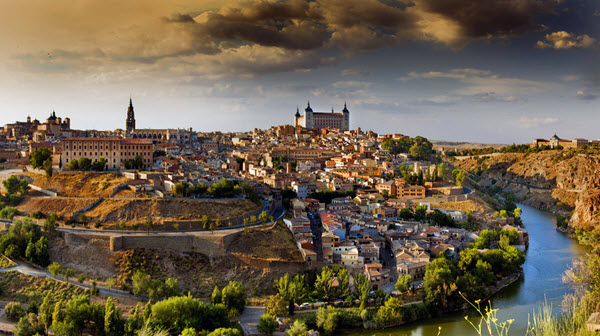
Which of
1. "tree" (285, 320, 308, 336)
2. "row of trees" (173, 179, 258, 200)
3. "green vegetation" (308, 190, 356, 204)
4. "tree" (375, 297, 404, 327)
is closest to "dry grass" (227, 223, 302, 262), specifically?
"row of trees" (173, 179, 258, 200)

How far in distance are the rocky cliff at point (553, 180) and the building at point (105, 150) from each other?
23.7 m

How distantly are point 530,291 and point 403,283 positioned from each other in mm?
4778

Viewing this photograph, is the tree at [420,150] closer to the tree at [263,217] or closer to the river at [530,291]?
the river at [530,291]

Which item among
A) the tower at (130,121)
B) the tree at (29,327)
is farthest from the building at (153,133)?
the tree at (29,327)

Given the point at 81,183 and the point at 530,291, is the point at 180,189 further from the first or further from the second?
the point at 530,291

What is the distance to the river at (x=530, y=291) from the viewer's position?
12.4 m

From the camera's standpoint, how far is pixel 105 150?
23031mm

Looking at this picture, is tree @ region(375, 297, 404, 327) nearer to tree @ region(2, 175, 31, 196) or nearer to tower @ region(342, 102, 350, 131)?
tree @ region(2, 175, 31, 196)

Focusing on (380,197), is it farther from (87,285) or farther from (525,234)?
(87,285)

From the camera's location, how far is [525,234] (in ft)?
70.7

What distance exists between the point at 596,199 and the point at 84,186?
87.3 ft

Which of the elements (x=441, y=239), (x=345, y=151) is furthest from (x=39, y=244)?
(x=345, y=151)

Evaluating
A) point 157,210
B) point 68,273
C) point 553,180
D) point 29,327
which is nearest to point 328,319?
point 29,327

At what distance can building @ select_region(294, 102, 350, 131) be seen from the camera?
53.3m
